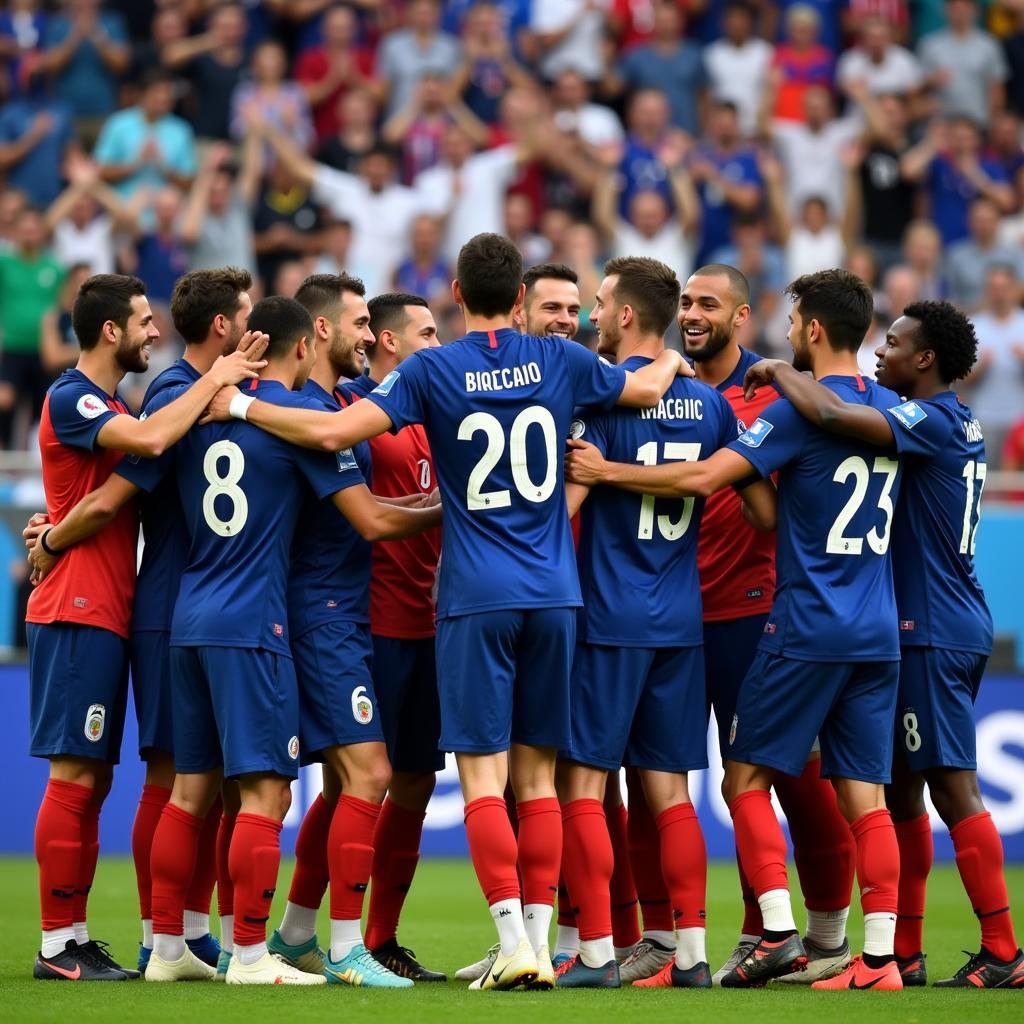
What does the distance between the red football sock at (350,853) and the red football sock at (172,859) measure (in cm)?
59

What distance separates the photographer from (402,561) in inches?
324

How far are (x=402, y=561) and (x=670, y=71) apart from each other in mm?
11917

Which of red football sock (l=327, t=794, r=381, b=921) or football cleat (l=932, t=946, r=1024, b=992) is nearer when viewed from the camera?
red football sock (l=327, t=794, r=381, b=921)

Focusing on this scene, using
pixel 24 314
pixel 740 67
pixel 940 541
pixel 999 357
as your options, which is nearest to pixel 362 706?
pixel 940 541

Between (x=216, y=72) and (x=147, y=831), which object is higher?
(x=216, y=72)

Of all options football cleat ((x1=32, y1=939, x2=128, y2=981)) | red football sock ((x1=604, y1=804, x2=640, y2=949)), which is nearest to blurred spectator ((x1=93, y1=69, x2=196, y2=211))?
red football sock ((x1=604, y1=804, x2=640, y2=949))

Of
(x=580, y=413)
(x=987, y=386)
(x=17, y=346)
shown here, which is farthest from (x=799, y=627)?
(x=17, y=346)

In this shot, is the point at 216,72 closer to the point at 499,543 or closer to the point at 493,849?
the point at 499,543

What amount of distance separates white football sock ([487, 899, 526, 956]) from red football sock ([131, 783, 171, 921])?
167 centimetres

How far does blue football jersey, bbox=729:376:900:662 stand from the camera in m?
7.58

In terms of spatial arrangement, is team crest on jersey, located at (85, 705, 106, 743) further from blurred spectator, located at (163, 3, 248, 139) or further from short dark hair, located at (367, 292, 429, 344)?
blurred spectator, located at (163, 3, 248, 139)

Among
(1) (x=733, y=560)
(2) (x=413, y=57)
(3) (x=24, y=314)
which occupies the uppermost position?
(2) (x=413, y=57)

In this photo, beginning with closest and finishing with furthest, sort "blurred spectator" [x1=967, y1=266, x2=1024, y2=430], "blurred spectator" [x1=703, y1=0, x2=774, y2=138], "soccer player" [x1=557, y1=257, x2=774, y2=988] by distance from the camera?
1. "soccer player" [x1=557, y1=257, x2=774, y2=988]
2. "blurred spectator" [x1=967, y1=266, x2=1024, y2=430]
3. "blurred spectator" [x1=703, y1=0, x2=774, y2=138]

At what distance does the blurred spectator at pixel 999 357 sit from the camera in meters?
16.2
